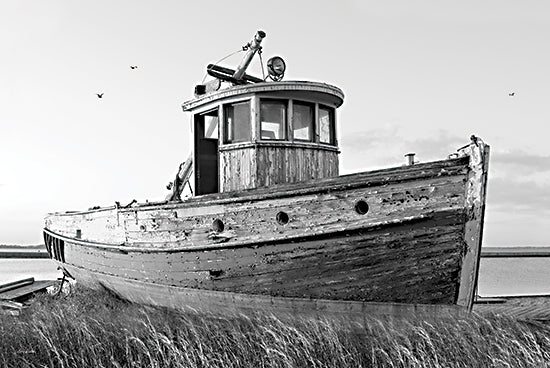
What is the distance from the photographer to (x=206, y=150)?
30.9 ft

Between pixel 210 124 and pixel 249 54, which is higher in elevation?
pixel 249 54

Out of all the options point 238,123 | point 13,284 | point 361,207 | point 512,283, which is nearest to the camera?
point 361,207

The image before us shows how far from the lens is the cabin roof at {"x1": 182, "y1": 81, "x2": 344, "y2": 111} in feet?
26.4

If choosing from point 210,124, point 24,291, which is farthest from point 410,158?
point 24,291

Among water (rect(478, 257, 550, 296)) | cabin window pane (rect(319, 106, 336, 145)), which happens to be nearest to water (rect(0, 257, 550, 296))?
water (rect(478, 257, 550, 296))

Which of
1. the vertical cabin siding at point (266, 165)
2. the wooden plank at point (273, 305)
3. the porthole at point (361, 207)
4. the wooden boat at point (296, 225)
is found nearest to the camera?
the wooden boat at point (296, 225)

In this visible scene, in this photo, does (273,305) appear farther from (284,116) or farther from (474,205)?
(284,116)

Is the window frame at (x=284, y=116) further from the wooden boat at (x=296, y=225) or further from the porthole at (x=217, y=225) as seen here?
the porthole at (x=217, y=225)

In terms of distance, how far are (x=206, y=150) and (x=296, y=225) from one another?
3314 millimetres

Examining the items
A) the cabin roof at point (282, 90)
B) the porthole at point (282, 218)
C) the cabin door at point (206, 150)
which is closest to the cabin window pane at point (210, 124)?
the cabin door at point (206, 150)

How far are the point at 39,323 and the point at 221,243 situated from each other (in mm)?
2614

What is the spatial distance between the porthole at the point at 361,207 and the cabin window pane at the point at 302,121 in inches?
89.7

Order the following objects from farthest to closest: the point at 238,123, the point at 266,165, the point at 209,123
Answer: the point at 209,123 → the point at 238,123 → the point at 266,165

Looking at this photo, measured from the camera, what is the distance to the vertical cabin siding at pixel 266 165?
314 inches
